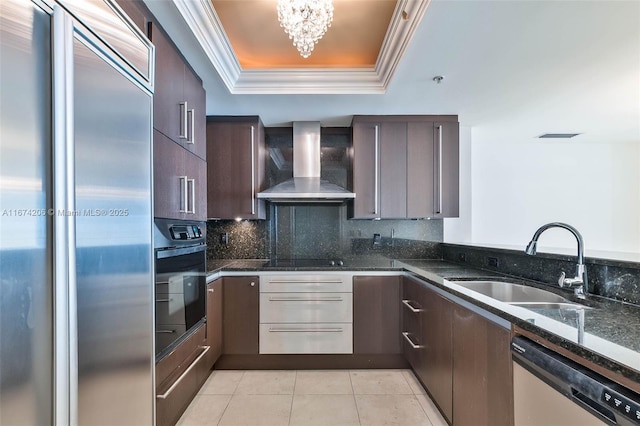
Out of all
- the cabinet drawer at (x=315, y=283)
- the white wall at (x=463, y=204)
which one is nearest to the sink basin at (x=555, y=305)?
the cabinet drawer at (x=315, y=283)

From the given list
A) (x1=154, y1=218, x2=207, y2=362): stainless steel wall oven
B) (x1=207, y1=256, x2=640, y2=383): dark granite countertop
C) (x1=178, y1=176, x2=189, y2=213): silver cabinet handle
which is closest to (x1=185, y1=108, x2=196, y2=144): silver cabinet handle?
(x1=178, y1=176, x2=189, y2=213): silver cabinet handle

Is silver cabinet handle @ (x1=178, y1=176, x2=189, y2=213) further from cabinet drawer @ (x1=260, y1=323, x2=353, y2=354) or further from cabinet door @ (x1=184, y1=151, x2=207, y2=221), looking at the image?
cabinet drawer @ (x1=260, y1=323, x2=353, y2=354)

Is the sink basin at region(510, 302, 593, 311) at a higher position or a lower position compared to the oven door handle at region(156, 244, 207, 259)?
lower

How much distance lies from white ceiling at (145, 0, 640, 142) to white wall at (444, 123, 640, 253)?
0.57 meters

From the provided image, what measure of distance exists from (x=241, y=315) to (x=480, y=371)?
1795mm

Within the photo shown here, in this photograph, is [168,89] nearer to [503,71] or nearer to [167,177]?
[167,177]

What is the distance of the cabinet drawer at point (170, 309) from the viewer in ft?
4.53

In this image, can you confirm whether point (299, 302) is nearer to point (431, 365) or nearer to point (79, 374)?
point (431, 365)

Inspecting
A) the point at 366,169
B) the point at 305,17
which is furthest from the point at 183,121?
the point at 366,169

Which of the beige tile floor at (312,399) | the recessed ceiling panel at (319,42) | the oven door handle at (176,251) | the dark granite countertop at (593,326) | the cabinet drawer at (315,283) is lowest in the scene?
the beige tile floor at (312,399)

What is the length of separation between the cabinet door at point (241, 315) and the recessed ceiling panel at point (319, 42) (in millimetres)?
1761

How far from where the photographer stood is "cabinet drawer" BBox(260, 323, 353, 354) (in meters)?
2.46

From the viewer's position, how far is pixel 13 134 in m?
0.66

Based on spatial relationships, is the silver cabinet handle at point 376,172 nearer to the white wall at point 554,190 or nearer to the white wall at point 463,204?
the white wall at point 463,204
